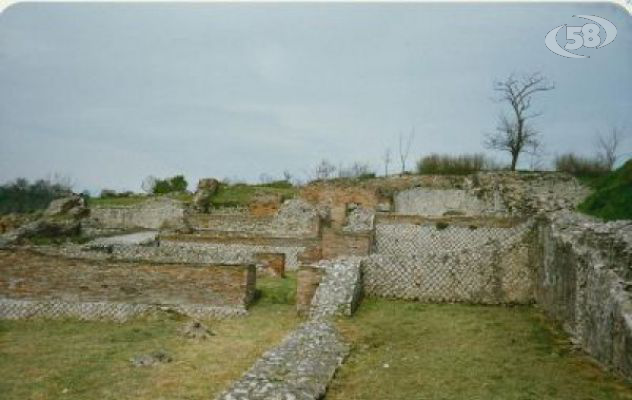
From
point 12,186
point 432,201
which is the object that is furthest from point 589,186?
point 12,186

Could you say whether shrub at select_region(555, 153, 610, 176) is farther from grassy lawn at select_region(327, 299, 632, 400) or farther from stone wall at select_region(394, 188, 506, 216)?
grassy lawn at select_region(327, 299, 632, 400)

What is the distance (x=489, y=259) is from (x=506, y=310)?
1193 mm

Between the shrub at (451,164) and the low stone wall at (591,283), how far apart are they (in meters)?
21.8

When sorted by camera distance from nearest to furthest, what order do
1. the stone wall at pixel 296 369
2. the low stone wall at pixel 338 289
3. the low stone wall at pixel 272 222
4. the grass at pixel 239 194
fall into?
the stone wall at pixel 296 369
the low stone wall at pixel 338 289
the low stone wall at pixel 272 222
the grass at pixel 239 194

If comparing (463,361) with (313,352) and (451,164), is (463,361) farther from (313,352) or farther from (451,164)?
(451,164)

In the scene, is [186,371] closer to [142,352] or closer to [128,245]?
[142,352]

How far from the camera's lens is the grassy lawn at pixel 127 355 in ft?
23.4

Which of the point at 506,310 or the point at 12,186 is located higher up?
the point at 12,186

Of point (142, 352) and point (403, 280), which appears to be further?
point (403, 280)

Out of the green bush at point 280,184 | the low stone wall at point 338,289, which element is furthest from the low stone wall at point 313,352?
the green bush at point 280,184

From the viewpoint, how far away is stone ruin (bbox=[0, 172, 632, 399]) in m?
7.07

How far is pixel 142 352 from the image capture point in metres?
8.97

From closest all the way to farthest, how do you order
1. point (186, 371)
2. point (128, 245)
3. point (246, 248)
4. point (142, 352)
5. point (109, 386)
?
point (109, 386), point (186, 371), point (142, 352), point (128, 245), point (246, 248)

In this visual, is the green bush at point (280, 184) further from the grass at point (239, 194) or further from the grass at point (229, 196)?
the grass at point (239, 194)
